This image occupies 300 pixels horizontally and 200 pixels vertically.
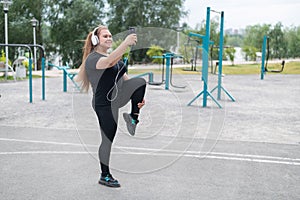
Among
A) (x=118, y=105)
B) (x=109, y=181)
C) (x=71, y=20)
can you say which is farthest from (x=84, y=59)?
(x=71, y=20)

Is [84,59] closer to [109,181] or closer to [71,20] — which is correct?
[109,181]

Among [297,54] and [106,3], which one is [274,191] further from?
[297,54]

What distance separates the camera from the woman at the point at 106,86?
10.8 ft

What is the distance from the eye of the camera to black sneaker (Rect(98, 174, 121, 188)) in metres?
3.49

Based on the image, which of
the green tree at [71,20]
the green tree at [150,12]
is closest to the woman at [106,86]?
the green tree at [150,12]

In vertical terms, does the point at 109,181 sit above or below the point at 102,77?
below

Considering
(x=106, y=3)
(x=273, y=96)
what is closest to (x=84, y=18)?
(x=106, y=3)

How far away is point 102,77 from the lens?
3.29 m

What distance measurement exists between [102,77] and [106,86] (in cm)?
9

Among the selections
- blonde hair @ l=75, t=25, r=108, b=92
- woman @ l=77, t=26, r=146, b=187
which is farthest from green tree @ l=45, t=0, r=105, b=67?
woman @ l=77, t=26, r=146, b=187

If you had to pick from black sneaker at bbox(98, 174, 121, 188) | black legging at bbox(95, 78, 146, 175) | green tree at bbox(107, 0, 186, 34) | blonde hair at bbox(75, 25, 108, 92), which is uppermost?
green tree at bbox(107, 0, 186, 34)

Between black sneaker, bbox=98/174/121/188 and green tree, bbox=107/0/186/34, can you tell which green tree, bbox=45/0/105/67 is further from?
black sneaker, bbox=98/174/121/188

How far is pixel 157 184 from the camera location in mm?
3607

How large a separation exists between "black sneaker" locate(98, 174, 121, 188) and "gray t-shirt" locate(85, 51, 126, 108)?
0.69 meters
